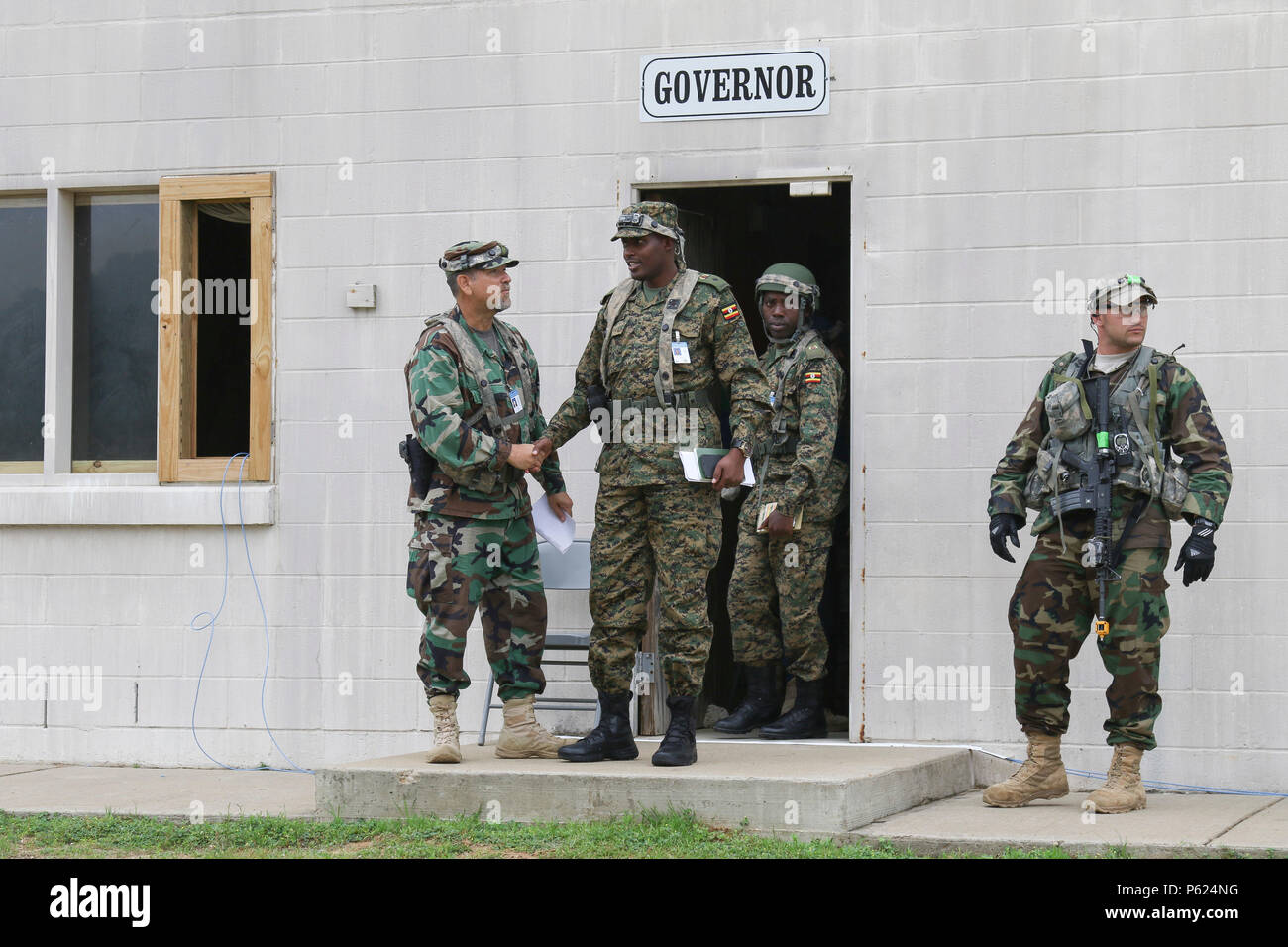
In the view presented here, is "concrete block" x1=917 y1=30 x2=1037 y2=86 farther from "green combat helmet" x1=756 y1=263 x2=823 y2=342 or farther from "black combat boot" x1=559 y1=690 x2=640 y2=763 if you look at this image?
"black combat boot" x1=559 y1=690 x2=640 y2=763

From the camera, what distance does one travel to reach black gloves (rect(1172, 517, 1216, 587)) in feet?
20.7

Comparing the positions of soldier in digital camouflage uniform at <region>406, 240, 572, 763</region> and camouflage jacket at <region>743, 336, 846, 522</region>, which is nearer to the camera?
soldier in digital camouflage uniform at <region>406, 240, 572, 763</region>

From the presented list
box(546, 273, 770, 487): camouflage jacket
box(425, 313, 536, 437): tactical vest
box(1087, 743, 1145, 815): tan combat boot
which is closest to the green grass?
box(1087, 743, 1145, 815): tan combat boot

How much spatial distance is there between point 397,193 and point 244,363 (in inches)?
49.4

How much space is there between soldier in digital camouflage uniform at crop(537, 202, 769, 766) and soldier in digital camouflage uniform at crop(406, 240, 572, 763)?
23 centimetres

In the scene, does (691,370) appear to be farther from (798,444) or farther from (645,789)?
(645,789)

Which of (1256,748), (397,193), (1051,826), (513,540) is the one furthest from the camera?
(397,193)

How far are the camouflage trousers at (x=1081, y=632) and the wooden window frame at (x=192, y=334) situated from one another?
4.15m

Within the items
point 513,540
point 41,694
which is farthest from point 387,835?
point 41,694

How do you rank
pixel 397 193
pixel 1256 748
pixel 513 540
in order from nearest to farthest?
pixel 513 540
pixel 1256 748
pixel 397 193

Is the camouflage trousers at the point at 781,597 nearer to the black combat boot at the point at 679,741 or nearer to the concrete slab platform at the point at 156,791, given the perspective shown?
the black combat boot at the point at 679,741

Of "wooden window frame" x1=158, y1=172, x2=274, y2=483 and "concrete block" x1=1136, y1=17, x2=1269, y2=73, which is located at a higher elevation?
"concrete block" x1=1136, y1=17, x2=1269, y2=73

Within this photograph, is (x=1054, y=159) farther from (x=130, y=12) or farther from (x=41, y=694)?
(x=41, y=694)

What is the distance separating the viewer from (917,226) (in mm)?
8117
